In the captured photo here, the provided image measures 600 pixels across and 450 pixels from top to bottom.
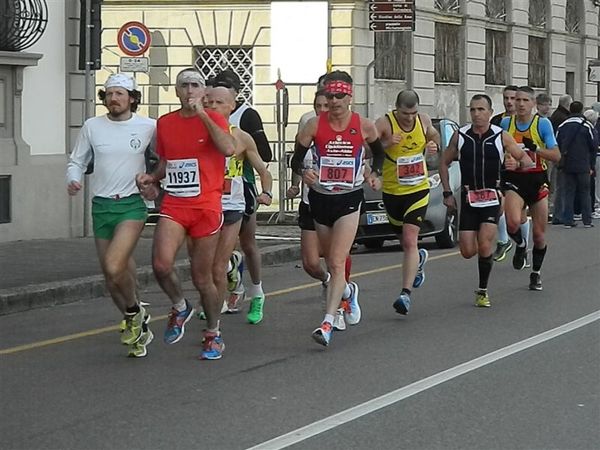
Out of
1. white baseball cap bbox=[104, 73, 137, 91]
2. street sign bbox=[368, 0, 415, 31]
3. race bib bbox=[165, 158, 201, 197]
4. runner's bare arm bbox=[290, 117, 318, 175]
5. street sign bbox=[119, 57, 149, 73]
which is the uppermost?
street sign bbox=[368, 0, 415, 31]

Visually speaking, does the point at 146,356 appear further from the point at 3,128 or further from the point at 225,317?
the point at 3,128

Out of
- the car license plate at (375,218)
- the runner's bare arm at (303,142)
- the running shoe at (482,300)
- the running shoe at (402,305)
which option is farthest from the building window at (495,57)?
the runner's bare arm at (303,142)

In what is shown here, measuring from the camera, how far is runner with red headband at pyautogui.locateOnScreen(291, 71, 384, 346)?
10297 mm

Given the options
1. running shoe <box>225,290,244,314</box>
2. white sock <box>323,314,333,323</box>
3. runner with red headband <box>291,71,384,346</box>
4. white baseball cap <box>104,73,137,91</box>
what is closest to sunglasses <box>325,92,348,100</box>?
runner with red headband <box>291,71,384,346</box>

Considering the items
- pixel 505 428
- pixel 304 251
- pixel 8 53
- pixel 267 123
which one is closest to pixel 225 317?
pixel 304 251

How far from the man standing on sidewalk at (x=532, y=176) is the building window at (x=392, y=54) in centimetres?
1722

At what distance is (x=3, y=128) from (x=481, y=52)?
65.2 feet

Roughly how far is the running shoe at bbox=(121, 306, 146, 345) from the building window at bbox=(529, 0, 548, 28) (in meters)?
30.6

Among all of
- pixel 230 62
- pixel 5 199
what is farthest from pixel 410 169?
pixel 230 62

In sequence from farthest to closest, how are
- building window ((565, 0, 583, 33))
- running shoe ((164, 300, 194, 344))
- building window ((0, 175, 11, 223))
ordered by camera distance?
building window ((565, 0, 583, 33)), building window ((0, 175, 11, 223)), running shoe ((164, 300, 194, 344))

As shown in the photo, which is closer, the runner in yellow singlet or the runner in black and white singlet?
the runner in yellow singlet

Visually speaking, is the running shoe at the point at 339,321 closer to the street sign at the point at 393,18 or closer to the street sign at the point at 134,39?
the street sign at the point at 134,39

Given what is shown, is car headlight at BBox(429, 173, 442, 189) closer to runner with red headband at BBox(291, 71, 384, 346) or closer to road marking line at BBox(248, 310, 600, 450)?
road marking line at BBox(248, 310, 600, 450)

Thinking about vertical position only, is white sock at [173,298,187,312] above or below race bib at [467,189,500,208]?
below
